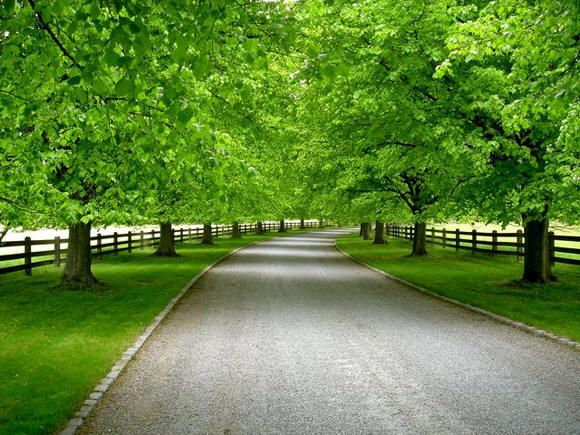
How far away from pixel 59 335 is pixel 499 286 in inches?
492

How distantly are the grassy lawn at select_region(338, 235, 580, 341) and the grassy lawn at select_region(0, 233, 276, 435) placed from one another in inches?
300

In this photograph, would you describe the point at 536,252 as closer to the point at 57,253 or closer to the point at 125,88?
the point at 125,88

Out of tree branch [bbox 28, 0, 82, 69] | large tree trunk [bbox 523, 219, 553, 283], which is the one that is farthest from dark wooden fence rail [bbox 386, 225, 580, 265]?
tree branch [bbox 28, 0, 82, 69]

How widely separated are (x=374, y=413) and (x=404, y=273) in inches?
594

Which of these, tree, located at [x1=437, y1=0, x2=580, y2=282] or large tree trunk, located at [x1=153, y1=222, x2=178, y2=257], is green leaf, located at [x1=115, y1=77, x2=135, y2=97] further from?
large tree trunk, located at [x1=153, y1=222, x2=178, y2=257]

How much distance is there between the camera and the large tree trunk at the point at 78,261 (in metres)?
15.8

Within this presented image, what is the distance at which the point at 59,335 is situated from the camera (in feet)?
31.4

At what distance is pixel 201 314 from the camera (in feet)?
38.7

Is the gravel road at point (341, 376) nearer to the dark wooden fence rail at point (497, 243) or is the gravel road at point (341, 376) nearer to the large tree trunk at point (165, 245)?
the dark wooden fence rail at point (497, 243)

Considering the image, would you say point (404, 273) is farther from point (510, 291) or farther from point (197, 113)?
point (197, 113)

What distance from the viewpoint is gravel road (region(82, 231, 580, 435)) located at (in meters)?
5.57

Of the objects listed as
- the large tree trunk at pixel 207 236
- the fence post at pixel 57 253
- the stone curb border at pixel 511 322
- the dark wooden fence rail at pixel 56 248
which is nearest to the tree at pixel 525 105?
the stone curb border at pixel 511 322

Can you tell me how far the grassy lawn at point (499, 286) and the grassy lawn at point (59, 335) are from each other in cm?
761

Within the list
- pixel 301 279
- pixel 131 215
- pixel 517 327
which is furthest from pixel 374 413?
pixel 301 279
